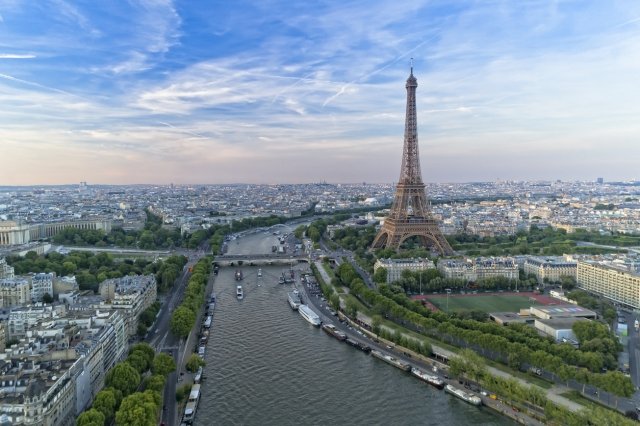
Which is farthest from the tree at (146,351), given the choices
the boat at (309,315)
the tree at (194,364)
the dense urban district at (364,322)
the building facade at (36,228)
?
the building facade at (36,228)

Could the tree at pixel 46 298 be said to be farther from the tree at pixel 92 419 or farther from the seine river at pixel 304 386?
the tree at pixel 92 419

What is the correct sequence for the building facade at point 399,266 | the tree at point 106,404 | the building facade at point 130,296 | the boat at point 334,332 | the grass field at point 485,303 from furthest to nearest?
the building facade at point 399,266, the grass field at point 485,303, the boat at point 334,332, the building facade at point 130,296, the tree at point 106,404

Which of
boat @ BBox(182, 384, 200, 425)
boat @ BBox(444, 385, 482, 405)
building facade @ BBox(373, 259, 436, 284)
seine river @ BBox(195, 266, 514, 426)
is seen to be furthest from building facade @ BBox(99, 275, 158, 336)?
building facade @ BBox(373, 259, 436, 284)

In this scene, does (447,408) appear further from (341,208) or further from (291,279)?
(341,208)

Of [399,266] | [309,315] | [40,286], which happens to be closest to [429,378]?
[309,315]

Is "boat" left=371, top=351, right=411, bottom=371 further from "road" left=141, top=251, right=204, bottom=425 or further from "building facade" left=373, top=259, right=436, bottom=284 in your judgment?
"building facade" left=373, top=259, right=436, bottom=284

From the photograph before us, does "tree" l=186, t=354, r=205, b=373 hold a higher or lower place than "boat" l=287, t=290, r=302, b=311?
higher

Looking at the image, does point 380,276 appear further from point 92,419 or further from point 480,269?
point 92,419
